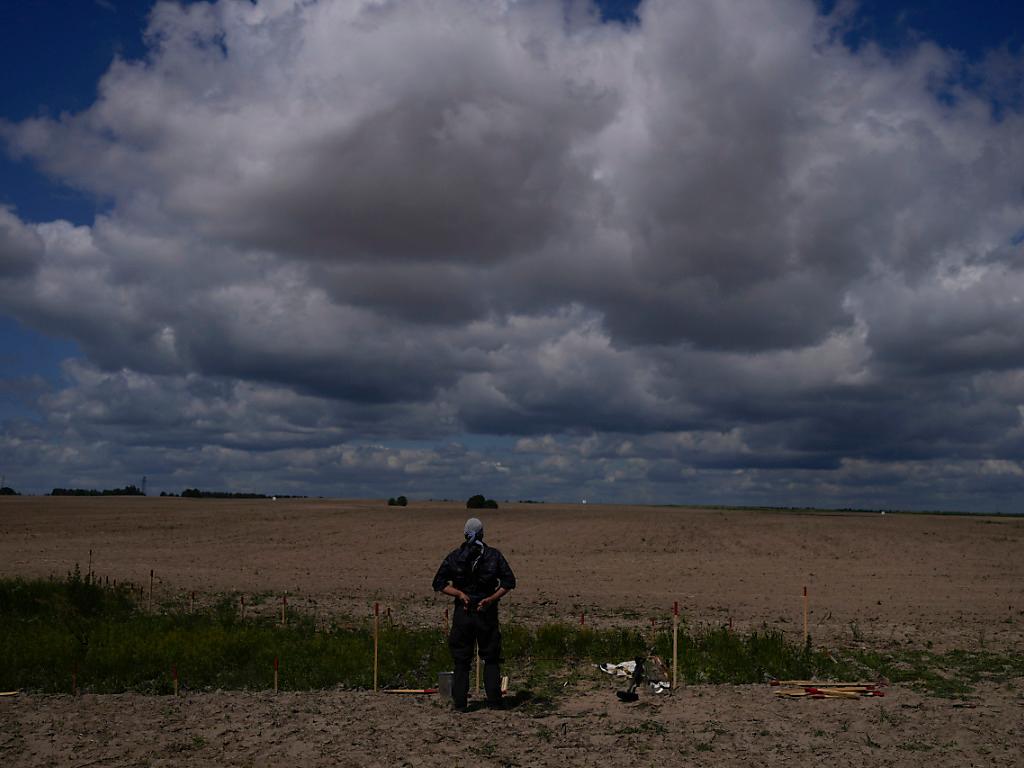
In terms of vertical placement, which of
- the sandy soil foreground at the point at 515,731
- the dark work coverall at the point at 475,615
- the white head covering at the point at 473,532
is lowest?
the sandy soil foreground at the point at 515,731

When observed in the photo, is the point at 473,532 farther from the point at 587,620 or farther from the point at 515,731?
the point at 587,620

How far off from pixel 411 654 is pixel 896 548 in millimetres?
35887

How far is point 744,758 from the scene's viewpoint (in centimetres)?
852

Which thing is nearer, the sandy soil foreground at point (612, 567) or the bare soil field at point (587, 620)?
the bare soil field at point (587, 620)

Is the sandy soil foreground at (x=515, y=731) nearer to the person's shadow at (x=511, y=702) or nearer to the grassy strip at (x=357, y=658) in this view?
the person's shadow at (x=511, y=702)

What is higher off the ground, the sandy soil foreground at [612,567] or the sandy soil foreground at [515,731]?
the sandy soil foreground at [515,731]

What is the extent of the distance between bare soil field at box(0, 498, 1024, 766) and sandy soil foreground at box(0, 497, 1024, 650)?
0.14 m

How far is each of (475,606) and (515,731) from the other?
1.67 m

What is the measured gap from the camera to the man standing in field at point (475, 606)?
10797 mm

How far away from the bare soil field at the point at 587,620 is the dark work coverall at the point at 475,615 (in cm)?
40

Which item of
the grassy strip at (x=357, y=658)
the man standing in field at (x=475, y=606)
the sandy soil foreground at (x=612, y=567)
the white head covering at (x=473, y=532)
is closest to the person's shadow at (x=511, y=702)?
the man standing in field at (x=475, y=606)

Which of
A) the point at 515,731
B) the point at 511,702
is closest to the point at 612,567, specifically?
the point at 511,702

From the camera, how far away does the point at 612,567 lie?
33.3 meters

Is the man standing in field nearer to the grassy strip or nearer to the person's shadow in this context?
the person's shadow
